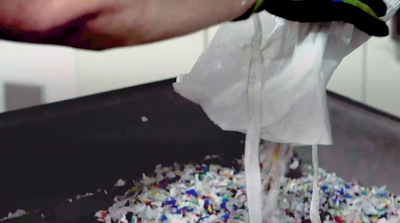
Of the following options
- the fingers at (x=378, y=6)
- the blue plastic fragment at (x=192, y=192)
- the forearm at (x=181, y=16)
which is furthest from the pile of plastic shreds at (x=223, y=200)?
the forearm at (x=181, y=16)

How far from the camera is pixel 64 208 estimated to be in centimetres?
99

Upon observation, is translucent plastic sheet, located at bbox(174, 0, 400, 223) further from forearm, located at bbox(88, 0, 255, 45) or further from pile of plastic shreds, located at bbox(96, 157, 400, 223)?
forearm, located at bbox(88, 0, 255, 45)

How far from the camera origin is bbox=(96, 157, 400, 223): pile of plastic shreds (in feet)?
3.16

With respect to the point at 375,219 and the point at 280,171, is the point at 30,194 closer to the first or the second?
the point at 280,171

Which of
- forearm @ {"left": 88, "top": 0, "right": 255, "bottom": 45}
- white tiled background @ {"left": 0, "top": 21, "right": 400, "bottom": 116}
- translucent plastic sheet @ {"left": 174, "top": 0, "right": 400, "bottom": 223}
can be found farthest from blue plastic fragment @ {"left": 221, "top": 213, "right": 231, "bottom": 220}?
forearm @ {"left": 88, "top": 0, "right": 255, "bottom": 45}

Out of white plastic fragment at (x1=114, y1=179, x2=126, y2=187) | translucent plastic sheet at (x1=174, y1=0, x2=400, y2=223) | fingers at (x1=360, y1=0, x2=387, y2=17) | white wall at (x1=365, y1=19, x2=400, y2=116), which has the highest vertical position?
fingers at (x1=360, y1=0, x2=387, y2=17)

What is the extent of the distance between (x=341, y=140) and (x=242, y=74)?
366mm

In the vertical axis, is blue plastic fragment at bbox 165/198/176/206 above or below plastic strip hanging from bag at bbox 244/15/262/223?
below

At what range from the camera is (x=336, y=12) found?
2.08 ft

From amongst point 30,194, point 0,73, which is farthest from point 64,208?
point 0,73

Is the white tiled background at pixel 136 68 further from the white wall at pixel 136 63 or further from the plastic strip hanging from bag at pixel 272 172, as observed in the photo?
the plastic strip hanging from bag at pixel 272 172

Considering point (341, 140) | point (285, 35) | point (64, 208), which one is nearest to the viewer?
point (285, 35)

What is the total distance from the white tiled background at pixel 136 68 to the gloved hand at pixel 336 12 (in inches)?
19.3

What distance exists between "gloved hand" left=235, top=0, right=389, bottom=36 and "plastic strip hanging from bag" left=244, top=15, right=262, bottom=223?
0.09 metres
